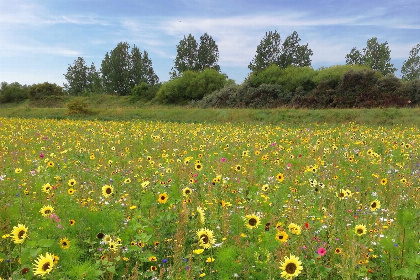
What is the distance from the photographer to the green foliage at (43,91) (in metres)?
56.2

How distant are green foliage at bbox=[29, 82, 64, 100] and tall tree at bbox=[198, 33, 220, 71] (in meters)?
28.3

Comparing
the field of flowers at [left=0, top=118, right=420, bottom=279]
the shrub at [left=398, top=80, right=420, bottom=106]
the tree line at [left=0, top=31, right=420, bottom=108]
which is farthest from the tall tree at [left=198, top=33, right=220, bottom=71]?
the field of flowers at [left=0, top=118, right=420, bottom=279]


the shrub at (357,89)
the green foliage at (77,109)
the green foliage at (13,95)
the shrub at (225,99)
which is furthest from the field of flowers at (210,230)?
the green foliage at (13,95)

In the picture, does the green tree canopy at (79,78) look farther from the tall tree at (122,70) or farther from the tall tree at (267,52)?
the tall tree at (267,52)

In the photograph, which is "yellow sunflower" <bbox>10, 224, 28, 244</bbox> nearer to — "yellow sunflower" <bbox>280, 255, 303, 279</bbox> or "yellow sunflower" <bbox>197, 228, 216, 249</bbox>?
"yellow sunflower" <bbox>197, 228, 216, 249</bbox>

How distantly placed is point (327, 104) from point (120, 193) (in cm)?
3110

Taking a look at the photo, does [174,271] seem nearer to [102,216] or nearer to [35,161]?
→ [102,216]

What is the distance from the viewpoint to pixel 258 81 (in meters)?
39.8

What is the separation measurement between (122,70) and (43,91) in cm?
1848

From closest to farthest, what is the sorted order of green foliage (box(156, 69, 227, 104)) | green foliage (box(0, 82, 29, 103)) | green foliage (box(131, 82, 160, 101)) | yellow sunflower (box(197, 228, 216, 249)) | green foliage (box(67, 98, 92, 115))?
yellow sunflower (box(197, 228, 216, 249)) → green foliage (box(67, 98, 92, 115)) → green foliage (box(156, 69, 227, 104)) → green foliage (box(131, 82, 160, 101)) → green foliage (box(0, 82, 29, 103))

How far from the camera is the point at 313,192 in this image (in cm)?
423

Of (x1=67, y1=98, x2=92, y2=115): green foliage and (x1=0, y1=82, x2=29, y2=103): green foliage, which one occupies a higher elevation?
(x1=0, y1=82, x2=29, y2=103): green foliage

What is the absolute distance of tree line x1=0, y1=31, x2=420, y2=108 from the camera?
3186 cm

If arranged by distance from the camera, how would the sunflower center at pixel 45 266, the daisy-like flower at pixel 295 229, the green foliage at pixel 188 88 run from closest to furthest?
the sunflower center at pixel 45 266
the daisy-like flower at pixel 295 229
the green foliage at pixel 188 88
